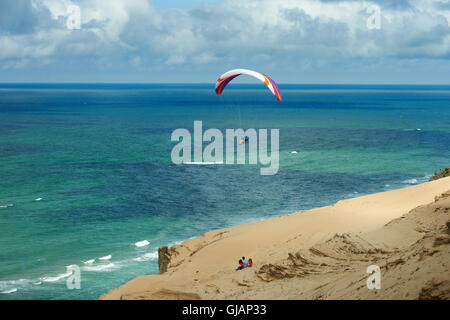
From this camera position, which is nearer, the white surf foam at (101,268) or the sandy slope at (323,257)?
the sandy slope at (323,257)

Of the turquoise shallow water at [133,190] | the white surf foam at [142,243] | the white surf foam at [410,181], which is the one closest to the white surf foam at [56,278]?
A: the turquoise shallow water at [133,190]

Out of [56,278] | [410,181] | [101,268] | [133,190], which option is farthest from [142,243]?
[410,181]

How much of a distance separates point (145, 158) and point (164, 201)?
64.1 ft

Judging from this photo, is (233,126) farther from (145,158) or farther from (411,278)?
(411,278)

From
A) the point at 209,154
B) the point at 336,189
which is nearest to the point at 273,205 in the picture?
the point at 336,189

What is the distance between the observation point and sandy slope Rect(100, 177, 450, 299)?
1316 cm

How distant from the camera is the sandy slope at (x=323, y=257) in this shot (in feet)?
43.2

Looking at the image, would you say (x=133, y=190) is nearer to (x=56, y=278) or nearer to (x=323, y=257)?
(x=56, y=278)

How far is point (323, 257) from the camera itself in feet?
58.5

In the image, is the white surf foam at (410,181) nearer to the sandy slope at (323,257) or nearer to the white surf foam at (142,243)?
the sandy slope at (323,257)

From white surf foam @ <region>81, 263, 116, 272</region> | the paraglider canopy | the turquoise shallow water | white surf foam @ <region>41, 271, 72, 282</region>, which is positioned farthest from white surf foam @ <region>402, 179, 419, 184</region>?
white surf foam @ <region>41, 271, 72, 282</region>

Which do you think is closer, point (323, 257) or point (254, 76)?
point (323, 257)

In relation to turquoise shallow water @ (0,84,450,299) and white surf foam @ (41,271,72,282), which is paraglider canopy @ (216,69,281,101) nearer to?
turquoise shallow water @ (0,84,450,299)
